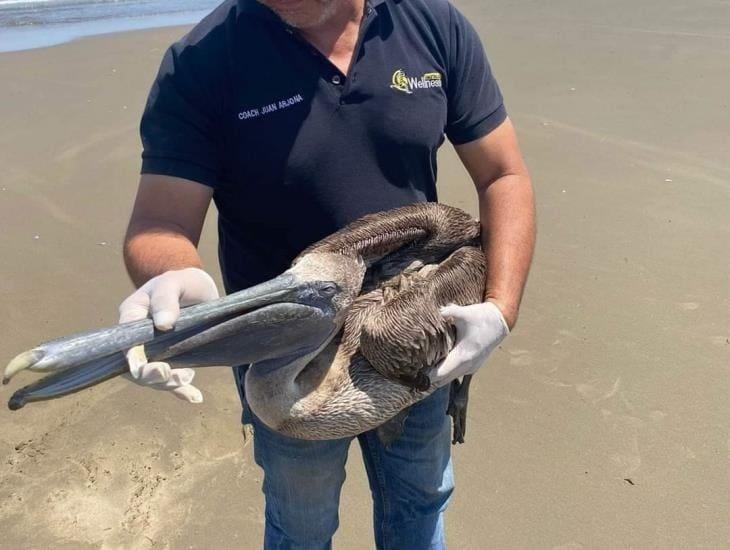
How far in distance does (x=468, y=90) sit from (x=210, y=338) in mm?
1407

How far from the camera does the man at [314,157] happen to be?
2346 mm

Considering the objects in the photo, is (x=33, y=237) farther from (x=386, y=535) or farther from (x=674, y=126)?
(x=674, y=126)

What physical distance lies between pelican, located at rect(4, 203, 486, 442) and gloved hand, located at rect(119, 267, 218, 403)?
0.04 metres

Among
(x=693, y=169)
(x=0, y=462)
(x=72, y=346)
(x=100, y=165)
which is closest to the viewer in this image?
(x=72, y=346)

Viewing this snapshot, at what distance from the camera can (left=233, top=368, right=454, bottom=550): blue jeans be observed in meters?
2.65

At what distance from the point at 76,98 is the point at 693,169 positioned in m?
7.56

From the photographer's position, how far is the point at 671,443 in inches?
159

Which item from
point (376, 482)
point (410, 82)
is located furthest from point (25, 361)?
point (376, 482)

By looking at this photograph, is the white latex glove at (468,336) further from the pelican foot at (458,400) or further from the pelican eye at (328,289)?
the pelican foot at (458,400)

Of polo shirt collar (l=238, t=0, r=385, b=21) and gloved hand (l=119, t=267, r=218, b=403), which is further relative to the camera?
polo shirt collar (l=238, t=0, r=385, b=21)

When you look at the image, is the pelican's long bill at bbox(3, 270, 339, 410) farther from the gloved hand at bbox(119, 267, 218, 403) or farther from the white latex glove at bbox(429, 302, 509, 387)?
the white latex glove at bbox(429, 302, 509, 387)

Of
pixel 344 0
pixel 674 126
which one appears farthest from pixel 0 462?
pixel 674 126

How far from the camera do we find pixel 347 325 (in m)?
2.45

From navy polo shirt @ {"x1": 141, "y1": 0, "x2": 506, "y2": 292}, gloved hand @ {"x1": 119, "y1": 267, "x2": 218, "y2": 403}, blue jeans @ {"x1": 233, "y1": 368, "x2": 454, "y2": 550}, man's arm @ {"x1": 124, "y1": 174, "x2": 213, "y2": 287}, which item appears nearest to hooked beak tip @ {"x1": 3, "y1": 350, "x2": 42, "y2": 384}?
gloved hand @ {"x1": 119, "y1": 267, "x2": 218, "y2": 403}
